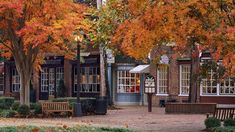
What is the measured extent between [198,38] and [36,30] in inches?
446

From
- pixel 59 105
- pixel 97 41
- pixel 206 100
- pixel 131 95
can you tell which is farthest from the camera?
pixel 131 95

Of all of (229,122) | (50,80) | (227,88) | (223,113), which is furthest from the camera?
(50,80)

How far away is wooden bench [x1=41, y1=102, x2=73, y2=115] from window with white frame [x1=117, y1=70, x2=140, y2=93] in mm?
15800

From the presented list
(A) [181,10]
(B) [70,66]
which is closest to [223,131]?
(A) [181,10]

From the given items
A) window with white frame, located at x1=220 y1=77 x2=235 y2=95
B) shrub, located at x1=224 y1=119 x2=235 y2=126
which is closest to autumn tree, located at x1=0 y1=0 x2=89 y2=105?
shrub, located at x1=224 y1=119 x2=235 y2=126

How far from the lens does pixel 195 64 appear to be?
3350cm

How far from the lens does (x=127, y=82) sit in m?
43.9

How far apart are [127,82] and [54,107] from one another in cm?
1645

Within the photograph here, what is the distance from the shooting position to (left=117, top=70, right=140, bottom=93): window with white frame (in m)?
43.4

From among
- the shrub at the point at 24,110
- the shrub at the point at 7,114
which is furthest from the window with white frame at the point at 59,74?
the shrub at the point at 24,110

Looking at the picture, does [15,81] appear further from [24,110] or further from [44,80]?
[24,110]

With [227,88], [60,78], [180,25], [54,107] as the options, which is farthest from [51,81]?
[180,25]

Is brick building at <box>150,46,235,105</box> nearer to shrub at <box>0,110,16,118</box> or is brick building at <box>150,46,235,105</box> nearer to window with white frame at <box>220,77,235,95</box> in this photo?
window with white frame at <box>220,77,235,95</box>

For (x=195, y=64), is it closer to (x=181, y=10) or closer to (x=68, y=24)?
(x=68, y=24)
